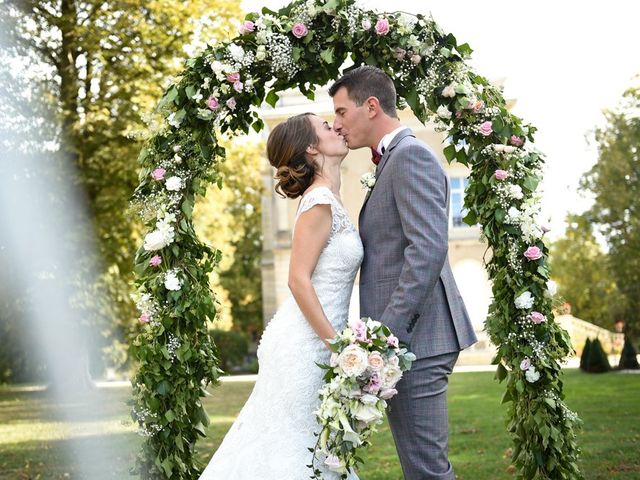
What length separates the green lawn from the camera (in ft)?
28.7

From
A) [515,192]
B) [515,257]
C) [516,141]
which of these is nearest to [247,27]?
[516,141]

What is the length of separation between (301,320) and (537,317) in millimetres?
1581

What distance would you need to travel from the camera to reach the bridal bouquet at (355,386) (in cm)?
407

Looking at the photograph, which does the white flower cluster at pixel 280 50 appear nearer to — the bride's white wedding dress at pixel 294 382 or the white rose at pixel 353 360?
the bride's white wedding dress at pixel 294 382

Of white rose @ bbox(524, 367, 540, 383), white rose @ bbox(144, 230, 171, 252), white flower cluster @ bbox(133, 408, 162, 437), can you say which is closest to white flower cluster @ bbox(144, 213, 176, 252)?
white rose @ bbox(144, 230, 171, 252)

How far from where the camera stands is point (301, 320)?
4.58 m

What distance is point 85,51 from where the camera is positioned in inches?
733

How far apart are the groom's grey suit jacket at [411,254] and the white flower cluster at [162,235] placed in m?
1.53

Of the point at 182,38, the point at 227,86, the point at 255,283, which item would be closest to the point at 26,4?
the point at 182,38

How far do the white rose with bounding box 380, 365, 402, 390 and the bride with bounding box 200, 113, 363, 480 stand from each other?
0.41 metres

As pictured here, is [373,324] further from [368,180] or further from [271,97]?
[271,97]

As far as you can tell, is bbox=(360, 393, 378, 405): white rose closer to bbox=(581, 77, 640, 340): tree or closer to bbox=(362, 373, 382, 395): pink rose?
bbox=(362, 373, 382, 395): pink rose

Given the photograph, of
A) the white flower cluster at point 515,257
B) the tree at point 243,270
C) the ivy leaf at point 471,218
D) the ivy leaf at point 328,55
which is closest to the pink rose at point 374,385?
the white flower cluster at point 515,257

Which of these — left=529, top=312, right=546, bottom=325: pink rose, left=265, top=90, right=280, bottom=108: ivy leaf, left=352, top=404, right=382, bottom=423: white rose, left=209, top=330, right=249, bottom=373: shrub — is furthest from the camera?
left=209, top=330, right=249, bottom=373: shrub
